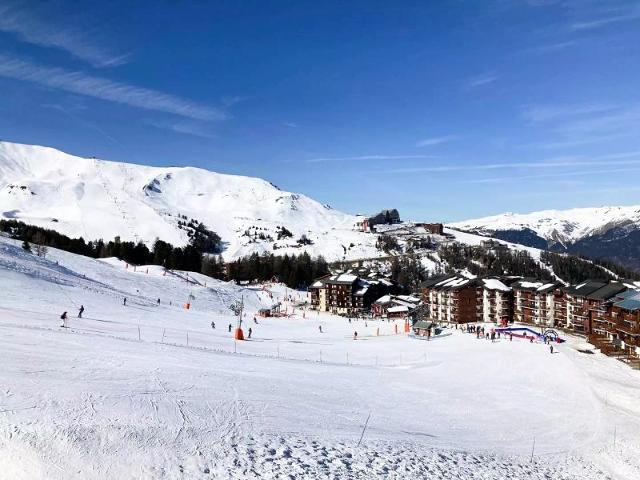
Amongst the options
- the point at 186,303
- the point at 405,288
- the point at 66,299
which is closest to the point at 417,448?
the point at 66,299

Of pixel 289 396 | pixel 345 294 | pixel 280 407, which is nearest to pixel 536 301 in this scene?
pixel 345 294

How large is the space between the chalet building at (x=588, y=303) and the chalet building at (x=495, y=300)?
1048cm

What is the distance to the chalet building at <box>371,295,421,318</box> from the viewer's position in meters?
105

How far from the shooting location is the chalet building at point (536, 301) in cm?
8981

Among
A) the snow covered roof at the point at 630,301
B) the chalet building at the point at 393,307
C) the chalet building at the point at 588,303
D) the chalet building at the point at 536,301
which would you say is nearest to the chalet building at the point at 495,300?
the chalet building at the point at 536,301

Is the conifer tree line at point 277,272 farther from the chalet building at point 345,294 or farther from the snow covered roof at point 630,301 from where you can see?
the snow covered roof at point 630,301

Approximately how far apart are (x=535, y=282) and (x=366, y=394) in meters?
81.1

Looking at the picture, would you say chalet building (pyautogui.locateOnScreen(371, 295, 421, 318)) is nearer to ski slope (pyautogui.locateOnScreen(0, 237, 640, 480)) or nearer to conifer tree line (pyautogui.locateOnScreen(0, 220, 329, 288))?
conifer tree line (pyautogui.locateOnScreen(0, 220, 329, 288))

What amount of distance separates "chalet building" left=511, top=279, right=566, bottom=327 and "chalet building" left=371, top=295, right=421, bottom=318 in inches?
826

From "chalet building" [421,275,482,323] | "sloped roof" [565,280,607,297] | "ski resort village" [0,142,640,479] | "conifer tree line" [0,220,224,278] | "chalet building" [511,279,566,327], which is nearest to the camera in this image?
"ski resort village" [0,142,640,479]

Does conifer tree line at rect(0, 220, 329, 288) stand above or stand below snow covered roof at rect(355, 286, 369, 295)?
above

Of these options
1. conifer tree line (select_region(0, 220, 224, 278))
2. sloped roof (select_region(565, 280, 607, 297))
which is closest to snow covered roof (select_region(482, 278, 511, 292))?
sloped roof (select_region(565, 280, 607, 297))

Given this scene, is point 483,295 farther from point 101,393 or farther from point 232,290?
point 101,393

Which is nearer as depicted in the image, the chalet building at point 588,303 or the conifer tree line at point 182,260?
the chalet building at point 588,303
